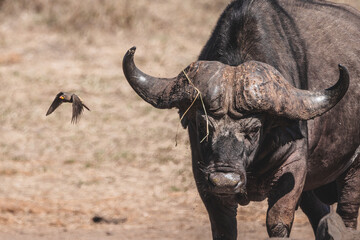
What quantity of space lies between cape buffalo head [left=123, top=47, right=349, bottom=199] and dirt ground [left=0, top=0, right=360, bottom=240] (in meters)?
2.99

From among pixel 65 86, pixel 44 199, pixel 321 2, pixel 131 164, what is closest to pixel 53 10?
pixel 65 86

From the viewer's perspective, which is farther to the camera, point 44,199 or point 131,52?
point 44,199

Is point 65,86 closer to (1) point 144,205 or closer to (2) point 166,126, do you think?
(2) point 166,126

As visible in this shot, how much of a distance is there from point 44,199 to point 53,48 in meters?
5.24

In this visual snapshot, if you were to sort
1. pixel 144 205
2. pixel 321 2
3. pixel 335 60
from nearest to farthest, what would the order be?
pixel 335 60, pixel 321 2, pixel 144 205

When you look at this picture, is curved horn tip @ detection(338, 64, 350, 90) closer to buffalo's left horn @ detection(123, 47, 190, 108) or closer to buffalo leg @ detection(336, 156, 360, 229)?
buffalo's left horn @ detection(123, 47, 190, 108)

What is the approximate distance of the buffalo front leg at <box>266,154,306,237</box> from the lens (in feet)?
18.0

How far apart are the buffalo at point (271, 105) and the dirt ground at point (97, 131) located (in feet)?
6.71

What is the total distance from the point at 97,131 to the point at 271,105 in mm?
6437

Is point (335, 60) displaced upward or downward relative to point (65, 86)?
upward

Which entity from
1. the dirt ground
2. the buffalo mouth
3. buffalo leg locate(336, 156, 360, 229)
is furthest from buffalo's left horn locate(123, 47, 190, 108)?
the dirt ground

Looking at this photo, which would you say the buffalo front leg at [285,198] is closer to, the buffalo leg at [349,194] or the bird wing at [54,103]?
the buffalo leg at [349,194]

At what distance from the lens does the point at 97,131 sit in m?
11.2

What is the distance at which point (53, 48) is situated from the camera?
1369 cm
